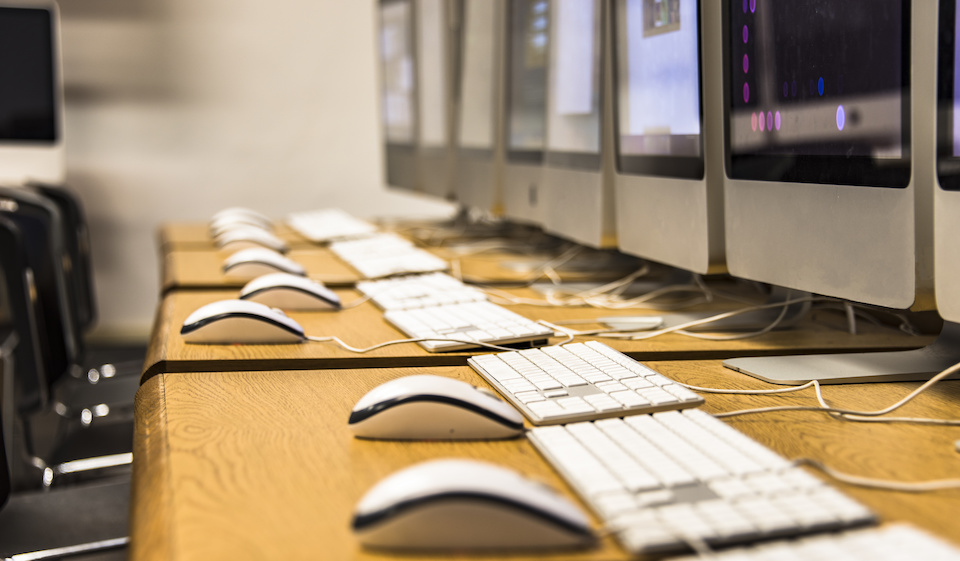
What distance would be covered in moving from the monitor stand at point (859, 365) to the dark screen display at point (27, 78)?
10.9 feet

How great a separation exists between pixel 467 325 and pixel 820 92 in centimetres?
49

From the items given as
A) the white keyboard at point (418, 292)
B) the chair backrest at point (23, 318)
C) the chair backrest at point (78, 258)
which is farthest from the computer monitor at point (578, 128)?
the chair backrest at point (78, 258)

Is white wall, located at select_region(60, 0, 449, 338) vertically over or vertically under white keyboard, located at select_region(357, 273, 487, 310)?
over

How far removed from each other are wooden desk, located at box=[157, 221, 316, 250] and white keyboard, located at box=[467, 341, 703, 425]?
4.80ft

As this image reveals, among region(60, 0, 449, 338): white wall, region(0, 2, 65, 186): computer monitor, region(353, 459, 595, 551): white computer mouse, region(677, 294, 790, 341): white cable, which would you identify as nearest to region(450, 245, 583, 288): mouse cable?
region(677, 294, 790, 341): white cable

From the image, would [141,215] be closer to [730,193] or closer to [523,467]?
[730,193]

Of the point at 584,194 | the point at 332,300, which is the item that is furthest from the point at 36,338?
the point at 584,194

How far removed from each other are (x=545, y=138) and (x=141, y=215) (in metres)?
3.01

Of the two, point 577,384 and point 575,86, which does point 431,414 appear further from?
point 575,86

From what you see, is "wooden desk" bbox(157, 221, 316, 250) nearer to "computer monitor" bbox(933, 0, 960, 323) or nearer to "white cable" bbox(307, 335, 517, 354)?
"white cable" bbox(307, 335, 517, 354)

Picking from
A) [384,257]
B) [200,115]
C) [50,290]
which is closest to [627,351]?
[384,257]

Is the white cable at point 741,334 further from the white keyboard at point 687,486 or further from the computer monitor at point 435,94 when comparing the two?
the computer monitor at point 435,94

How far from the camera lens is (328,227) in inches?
102

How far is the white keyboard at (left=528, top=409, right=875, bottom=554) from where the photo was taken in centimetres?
50
